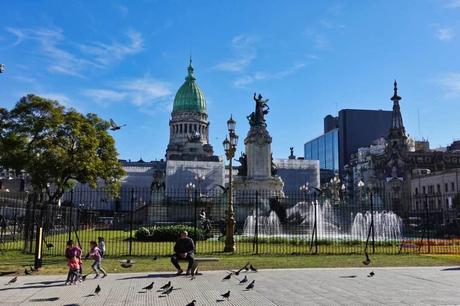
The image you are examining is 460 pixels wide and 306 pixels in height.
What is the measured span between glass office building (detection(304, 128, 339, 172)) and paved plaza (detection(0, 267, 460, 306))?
161 m

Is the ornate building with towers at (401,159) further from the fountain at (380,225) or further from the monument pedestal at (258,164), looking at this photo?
the fountain at (380,225)

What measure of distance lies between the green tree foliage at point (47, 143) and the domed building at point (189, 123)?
100599mm

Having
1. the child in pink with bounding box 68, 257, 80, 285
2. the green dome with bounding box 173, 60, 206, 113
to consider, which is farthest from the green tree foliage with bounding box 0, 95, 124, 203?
the green dome with bounding box 173, 60, 206, 113

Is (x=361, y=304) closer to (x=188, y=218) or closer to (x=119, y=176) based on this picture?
(x=119, y=176)

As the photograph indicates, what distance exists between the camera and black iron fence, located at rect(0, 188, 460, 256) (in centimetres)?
2622

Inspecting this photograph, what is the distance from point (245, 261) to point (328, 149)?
16852 centimetres

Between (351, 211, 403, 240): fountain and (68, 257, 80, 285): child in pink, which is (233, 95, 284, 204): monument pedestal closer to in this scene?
(351, 211, 403, 240): fountain

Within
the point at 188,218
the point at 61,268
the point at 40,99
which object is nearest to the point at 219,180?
the point at 188,218

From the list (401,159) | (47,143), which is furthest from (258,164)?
(401,159)

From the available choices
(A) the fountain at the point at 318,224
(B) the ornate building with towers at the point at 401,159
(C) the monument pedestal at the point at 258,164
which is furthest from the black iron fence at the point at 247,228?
(B) the ornate building with towers at the point at 401,159

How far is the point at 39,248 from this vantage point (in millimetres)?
17641

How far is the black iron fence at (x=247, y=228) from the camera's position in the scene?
86.0ft

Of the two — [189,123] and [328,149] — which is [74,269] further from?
[328,149]

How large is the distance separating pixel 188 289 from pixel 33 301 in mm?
3868
